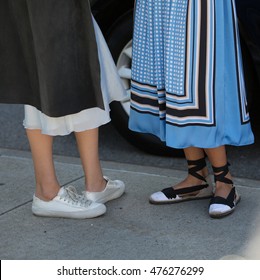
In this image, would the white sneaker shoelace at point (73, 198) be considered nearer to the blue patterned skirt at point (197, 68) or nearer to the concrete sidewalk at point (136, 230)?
the concrete sidewalk at point (136, 230)

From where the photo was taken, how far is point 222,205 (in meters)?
3.46

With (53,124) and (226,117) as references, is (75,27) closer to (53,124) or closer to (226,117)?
(53,124)

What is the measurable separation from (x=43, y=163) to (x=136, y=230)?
579mm

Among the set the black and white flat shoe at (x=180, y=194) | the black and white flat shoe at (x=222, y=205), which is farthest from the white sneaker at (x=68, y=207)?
the black and white flat shoe at (x=222, y=205)

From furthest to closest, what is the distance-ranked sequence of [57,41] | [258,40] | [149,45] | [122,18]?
[122,18], [258,40], [149,45], [57,41]

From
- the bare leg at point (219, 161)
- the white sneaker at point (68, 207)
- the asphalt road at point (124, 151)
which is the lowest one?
the asphalt road at point (124, 151)

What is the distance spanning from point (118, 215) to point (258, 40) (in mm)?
1195

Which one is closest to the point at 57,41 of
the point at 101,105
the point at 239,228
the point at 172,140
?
the point at 101,105

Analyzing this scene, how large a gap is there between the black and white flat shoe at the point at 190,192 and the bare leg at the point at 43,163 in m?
0.53

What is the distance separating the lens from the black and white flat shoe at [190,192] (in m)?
3.65

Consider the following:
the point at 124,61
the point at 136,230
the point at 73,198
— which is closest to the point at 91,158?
the point at 73,198

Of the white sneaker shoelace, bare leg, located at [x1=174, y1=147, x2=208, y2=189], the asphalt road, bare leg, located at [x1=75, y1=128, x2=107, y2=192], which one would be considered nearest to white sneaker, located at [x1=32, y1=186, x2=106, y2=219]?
the white sneaker shoelace

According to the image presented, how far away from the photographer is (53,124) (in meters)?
3.38

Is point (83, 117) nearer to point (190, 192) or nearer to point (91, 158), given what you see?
point (91, 158)
